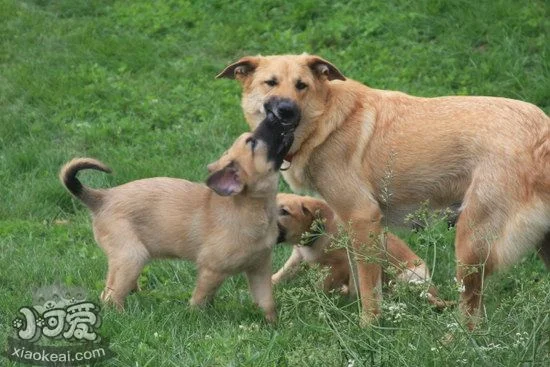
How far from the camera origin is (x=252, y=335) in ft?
21.4

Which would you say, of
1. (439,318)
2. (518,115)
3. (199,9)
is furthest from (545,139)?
(199,9)

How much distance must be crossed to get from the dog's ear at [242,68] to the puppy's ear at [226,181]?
2.95 ft

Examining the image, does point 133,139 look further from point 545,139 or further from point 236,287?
point 545,139

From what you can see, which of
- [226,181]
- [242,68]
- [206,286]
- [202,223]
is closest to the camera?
[206,286]

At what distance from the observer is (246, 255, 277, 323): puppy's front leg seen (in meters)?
7.41

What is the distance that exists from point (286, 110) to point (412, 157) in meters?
0.93

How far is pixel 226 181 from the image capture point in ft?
24.2

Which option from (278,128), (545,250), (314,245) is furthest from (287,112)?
(545,250)

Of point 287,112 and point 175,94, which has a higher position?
point 287,112

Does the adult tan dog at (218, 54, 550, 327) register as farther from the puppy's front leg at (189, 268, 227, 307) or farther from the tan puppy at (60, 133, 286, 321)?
the puppy's front leg at (189, 268, 227, 307)

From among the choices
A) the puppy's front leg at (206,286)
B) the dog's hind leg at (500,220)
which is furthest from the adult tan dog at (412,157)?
the puppy's front leg at (206,286)

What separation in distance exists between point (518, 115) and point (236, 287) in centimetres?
244

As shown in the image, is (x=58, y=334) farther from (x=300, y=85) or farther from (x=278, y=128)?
(x=300, y=85)

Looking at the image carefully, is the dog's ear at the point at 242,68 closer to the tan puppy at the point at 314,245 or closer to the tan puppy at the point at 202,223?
the tan puppy at the point at 202,223
